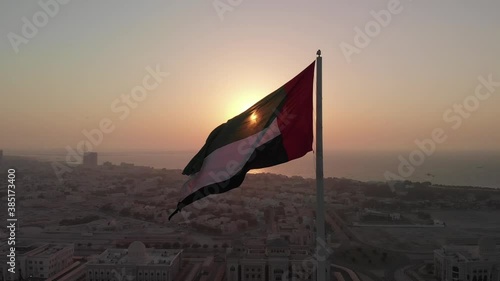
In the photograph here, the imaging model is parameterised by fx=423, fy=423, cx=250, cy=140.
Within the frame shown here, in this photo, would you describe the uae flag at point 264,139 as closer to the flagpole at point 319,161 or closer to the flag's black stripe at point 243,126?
the flag's black stripe at point 243,126

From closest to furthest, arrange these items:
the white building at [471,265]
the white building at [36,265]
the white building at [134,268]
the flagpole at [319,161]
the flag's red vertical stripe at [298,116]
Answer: the flagpole at [319,161] → the flag's red vertical stripe at [298,116] → the white building at [134,268] → the white building at [471,265] → the white building at [36,265]

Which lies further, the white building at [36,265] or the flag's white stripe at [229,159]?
the white building at [36,265]

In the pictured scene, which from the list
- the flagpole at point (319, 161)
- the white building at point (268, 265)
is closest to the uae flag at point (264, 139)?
the flagpole at point (319, 161)

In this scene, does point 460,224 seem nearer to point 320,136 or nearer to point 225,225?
point 225,225

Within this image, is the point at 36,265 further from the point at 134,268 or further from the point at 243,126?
the point at 243,126

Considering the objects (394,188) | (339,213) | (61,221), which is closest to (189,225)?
(61,221)

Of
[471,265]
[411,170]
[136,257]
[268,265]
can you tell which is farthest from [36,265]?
[411,170]

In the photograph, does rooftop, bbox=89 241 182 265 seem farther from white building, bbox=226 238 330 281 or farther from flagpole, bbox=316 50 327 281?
flagpole, bbox=316 50 327 281
